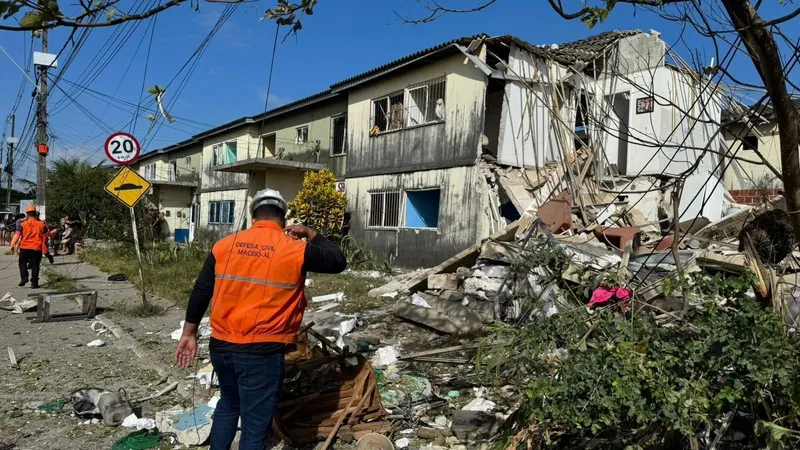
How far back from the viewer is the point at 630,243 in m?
7.23

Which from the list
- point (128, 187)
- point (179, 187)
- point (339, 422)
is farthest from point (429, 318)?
point (179, 187)

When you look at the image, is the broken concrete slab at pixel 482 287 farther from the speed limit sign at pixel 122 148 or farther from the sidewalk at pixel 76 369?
the speed limit sign at pixel 122 148

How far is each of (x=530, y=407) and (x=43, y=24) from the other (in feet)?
8.42

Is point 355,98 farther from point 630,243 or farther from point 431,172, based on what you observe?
point 630,243

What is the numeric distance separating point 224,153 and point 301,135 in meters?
6.79

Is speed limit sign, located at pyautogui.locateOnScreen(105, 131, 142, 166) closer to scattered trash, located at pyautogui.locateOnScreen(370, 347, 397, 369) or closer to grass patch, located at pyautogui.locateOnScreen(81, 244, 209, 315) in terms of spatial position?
grass patch, located at pyautogui.locateOnScreen(81, 244, 209, 315)

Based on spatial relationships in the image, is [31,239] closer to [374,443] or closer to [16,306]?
[16,306]

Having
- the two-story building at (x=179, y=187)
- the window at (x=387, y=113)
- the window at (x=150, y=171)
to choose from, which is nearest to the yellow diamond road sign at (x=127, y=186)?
the window at (x=387, y=113)

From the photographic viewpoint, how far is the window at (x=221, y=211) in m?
25.0

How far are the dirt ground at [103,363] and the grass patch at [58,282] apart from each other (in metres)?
0.98

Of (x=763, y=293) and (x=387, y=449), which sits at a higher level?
(x=763, y=293)

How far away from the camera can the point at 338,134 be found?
60.4 ft

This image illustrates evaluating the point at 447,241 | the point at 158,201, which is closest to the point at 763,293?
the point at 447,241

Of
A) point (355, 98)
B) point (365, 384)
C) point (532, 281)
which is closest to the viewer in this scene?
point (365, 384)
